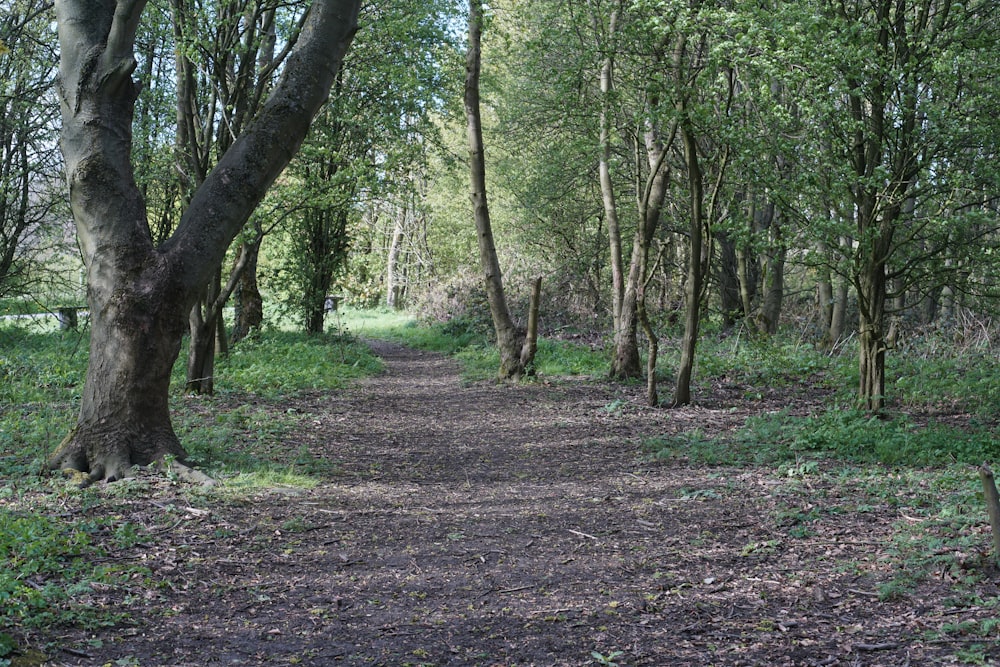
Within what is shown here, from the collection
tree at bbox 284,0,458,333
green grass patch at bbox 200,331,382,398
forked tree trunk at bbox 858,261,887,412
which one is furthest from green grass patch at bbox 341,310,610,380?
forked tree trunk at bbox 858,261,887,412

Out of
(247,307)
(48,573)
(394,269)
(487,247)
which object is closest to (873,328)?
(487,247)

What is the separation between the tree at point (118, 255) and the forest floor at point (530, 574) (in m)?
0.72

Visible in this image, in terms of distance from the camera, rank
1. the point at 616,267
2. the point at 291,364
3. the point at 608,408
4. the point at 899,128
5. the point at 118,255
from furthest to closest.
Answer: the point at 291,364 → the point at 616,267 → the point at 608,408 → the point at 899,128 → the point at 118,255

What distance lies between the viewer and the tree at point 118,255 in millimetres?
6359

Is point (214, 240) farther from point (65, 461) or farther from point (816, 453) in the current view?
point (816, 453)

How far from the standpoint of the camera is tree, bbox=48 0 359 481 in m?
6.36

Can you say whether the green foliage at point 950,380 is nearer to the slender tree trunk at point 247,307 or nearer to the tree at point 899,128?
the tree at point 899,128

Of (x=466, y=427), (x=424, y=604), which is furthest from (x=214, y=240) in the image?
(x=466, y=427)

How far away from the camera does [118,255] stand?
6445mm

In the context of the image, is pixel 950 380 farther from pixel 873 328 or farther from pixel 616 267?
pixel 616 267

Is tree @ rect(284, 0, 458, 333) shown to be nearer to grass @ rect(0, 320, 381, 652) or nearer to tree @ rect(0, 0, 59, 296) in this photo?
grass @ rect(0, 320, 381, 652)

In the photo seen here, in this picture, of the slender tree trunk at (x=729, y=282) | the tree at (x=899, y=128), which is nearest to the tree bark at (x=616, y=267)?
the tree at (x=899, y=128)

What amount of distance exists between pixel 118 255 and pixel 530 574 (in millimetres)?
4213

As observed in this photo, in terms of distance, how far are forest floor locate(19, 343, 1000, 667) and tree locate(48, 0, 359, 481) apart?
724 mm
